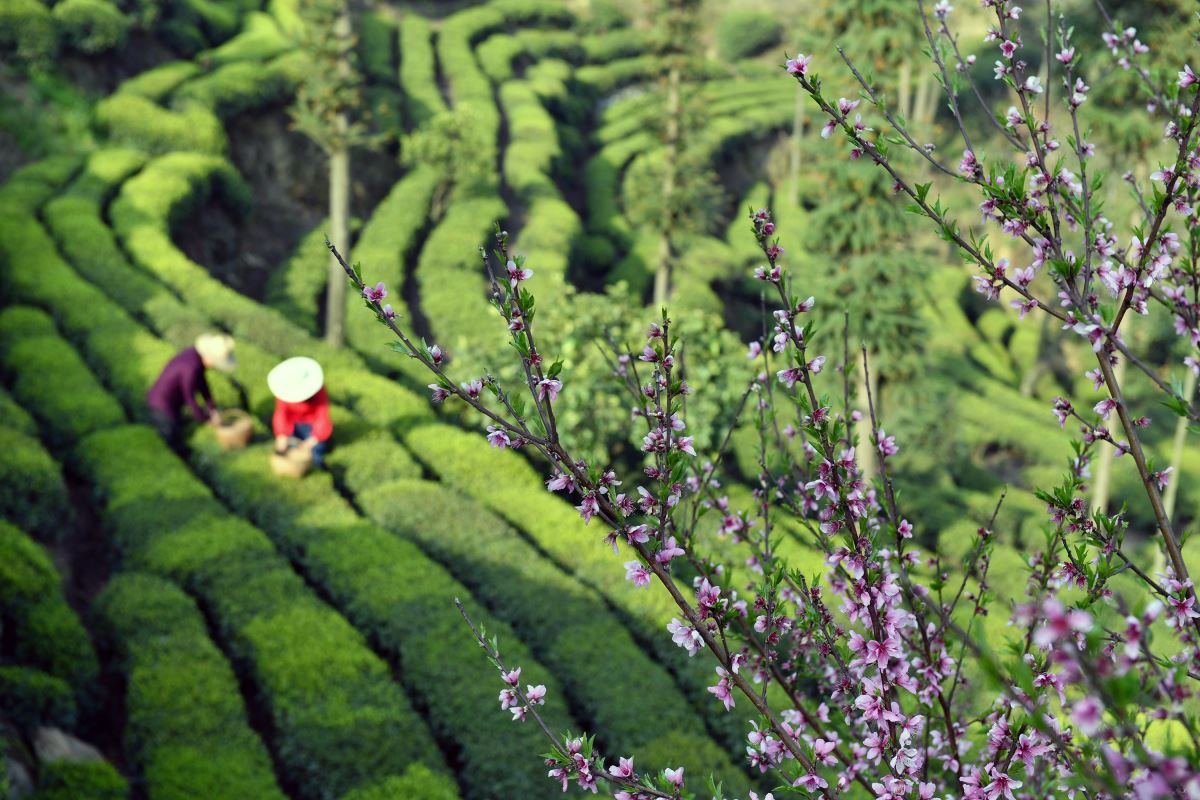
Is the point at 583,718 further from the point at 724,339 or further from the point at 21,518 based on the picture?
the point at 724,339

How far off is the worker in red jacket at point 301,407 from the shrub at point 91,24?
1873cm

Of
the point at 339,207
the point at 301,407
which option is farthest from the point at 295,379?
the point at 339,207

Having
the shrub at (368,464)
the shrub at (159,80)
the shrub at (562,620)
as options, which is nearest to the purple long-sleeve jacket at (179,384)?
the shrub at (368,464)

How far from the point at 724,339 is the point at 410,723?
9.29m

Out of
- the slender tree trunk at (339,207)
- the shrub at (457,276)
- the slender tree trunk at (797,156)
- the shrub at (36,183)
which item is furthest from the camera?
the slender tree trunk at (797,156)

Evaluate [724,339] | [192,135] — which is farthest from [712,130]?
[724,339]

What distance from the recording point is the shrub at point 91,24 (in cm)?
2445

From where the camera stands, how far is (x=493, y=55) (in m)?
43.4

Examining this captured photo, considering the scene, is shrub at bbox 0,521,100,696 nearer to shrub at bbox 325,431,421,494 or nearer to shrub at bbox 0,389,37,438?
shrub at bbox 0,389,37,438

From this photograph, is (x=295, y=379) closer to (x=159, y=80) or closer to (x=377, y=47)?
(x=159, y=80)

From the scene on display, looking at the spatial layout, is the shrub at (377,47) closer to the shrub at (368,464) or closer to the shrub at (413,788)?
the shrub at (368,464)

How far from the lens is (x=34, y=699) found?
7355 mm

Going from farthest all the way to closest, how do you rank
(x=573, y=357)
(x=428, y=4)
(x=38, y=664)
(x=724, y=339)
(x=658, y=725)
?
(x=428, y=4) → (x=724, y=339) → (x=573, y=357) → (x=658, y=725) → (x=38, y=664)

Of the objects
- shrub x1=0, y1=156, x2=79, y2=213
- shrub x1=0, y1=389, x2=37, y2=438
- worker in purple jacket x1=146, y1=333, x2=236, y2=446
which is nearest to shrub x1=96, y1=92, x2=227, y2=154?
shrub x1=0, y1=156, x2=79, y2=213
